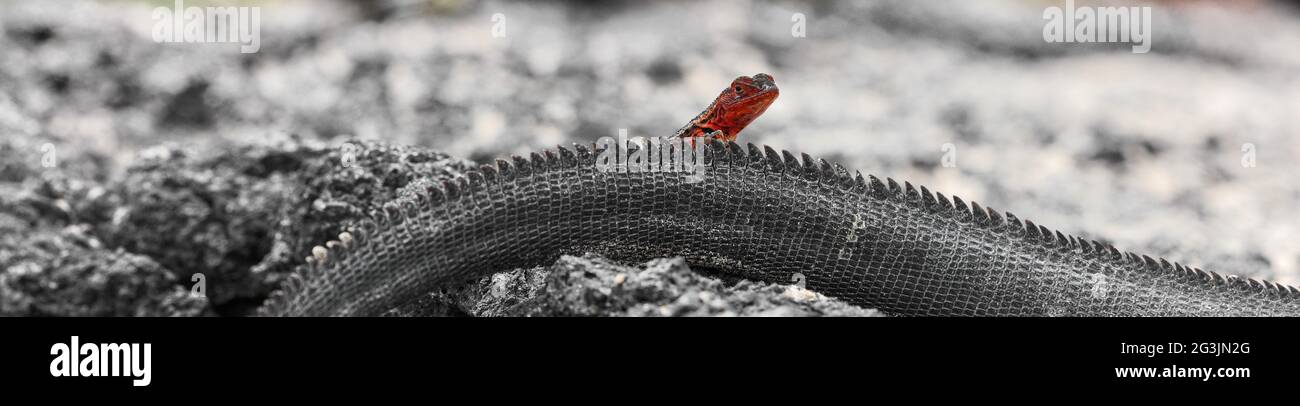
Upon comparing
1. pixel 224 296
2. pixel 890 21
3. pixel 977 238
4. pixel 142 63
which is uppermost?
pixel 890 21

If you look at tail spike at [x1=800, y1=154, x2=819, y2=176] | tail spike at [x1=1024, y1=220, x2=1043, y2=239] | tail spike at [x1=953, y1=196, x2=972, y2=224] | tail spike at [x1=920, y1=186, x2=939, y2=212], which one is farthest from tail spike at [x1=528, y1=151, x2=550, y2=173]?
tail spike at [x1=1024, y1=220, x2=1043, y2=239]

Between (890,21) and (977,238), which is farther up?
(890,21)

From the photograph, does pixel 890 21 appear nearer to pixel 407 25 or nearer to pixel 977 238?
pixel 407 25

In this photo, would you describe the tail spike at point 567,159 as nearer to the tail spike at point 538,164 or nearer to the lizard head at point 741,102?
the tail spike at point 538,164

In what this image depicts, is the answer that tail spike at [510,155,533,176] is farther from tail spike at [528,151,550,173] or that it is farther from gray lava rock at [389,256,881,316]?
gray lava rock at [389,256,881,316]

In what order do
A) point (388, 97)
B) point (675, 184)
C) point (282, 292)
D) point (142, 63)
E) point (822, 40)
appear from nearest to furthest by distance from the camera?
1. point (282, 292)
2. point (675, 184)
3. point (142, 63)
4. point (388, 97)
5. point (822, 40)

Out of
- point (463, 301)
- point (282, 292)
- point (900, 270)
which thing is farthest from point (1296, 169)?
point (282, 292)
